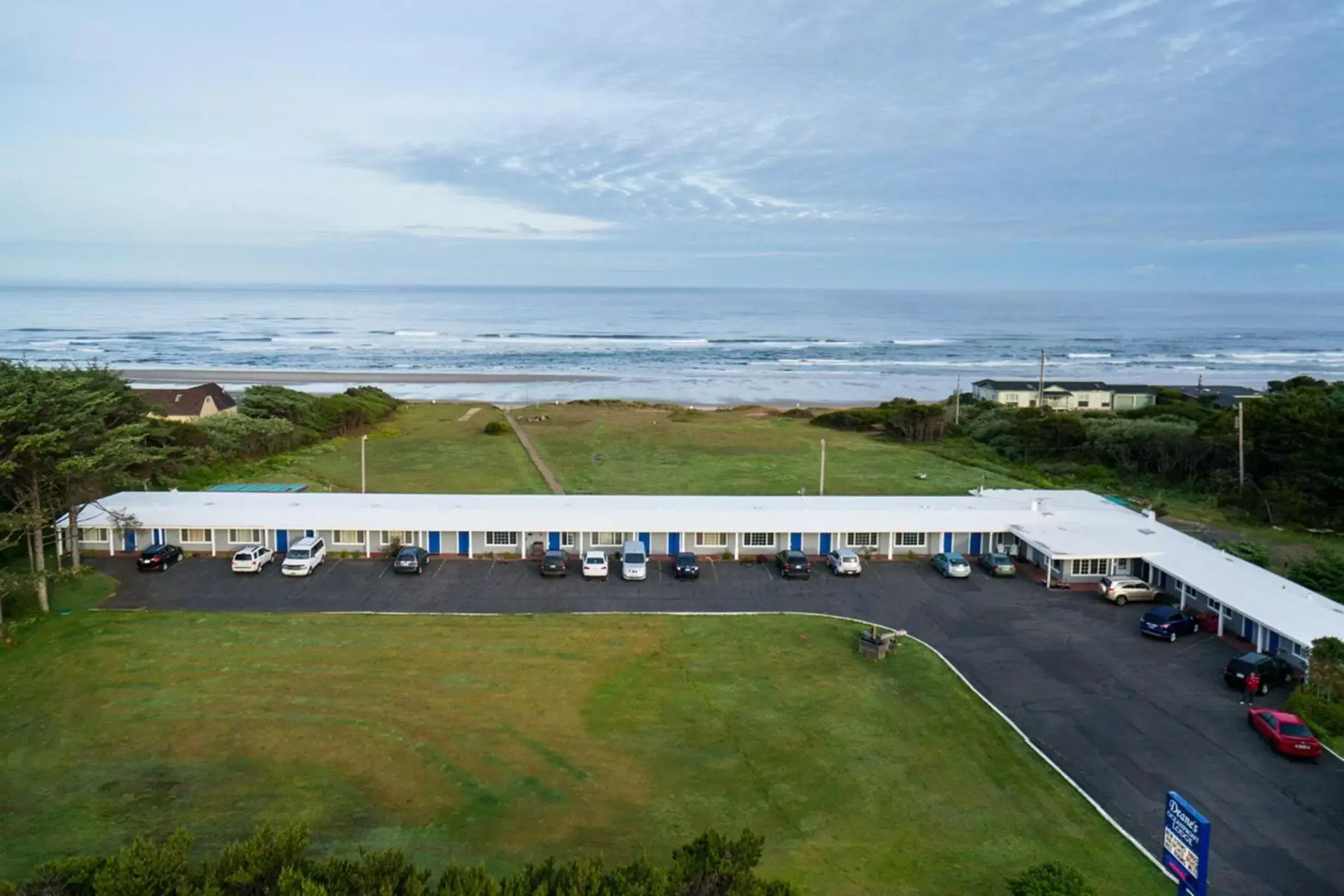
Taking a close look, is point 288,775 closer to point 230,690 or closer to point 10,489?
point 230,690

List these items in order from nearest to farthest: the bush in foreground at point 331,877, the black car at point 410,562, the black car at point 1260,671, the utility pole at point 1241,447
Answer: the bush in foreground at point 331,877, the black car at point 1260,671, the black car at point 410,562, the utility pole at point 1241,447

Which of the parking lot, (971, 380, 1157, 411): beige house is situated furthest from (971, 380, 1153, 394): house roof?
the parking lot

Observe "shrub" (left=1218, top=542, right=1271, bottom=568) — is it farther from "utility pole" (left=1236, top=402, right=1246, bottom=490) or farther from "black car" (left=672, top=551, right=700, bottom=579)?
"black car" (left=672, top=551, right=700, bottom=579)

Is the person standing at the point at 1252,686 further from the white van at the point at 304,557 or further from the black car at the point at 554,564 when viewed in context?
the white van at the point at 304,557

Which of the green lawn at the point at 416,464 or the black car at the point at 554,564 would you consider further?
the green lawn at the point at 416,464

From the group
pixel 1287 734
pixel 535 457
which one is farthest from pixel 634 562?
pixel 535 457

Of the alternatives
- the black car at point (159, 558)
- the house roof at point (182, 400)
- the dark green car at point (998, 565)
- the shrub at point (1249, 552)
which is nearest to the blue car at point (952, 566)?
the dark green car at point (998, 565)

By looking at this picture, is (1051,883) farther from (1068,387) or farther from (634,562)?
(1068,387)
